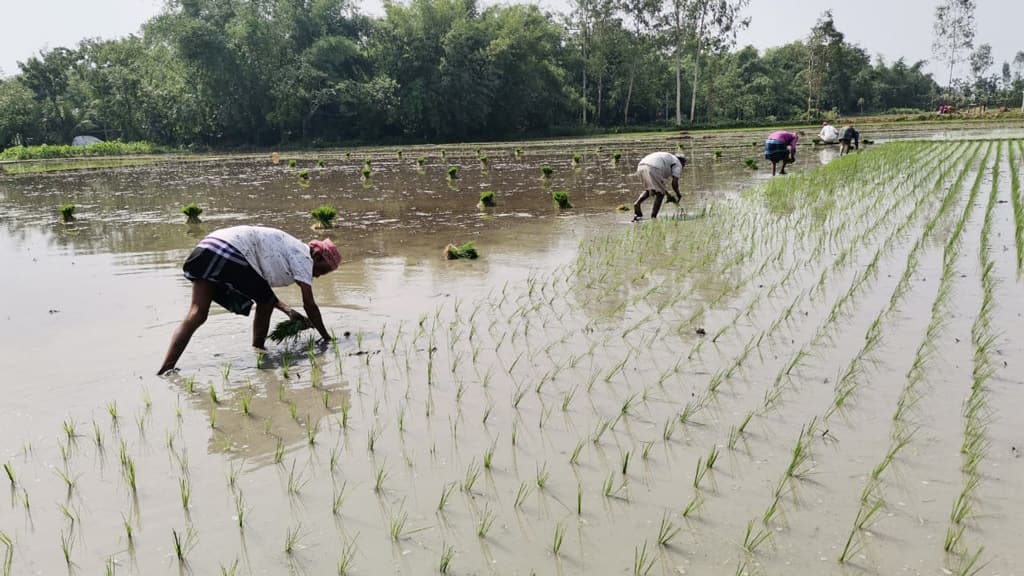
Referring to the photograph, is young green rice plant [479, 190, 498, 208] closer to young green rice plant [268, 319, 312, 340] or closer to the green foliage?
young green rice plant [268, 319, 312, 340]

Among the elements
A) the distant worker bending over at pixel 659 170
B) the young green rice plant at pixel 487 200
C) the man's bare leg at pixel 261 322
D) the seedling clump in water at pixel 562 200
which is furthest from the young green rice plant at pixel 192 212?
the man's bare leg at pixel 261 322

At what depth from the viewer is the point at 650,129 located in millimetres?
51344

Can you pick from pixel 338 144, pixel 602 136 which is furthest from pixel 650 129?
pixel 338 144

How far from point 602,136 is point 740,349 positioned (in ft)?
145

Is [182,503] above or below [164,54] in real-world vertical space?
below

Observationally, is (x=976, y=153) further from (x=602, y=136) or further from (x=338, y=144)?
(x=338, y=144)

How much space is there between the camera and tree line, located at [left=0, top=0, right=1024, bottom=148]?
48.0m

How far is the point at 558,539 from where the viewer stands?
299 cm

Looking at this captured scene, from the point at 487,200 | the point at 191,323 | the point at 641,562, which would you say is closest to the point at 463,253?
the point at 191,323

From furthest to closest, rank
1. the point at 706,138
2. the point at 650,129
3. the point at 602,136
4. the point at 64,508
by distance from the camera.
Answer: the point at 650,129 < the point at 602,136 < the point at 706,138 < the point at 64,508

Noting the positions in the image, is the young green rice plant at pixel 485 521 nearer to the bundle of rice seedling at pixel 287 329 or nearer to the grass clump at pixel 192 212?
the bundle of rice seedling at pixel 287 329

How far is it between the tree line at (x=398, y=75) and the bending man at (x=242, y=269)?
1734 inches

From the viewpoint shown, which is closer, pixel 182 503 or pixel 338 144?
pixel 182 503

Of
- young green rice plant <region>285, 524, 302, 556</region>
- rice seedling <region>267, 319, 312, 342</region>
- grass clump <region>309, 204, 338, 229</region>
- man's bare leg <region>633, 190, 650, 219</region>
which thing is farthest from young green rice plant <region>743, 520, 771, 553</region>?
grass clump <region>309, 204, 338, 229</region>
